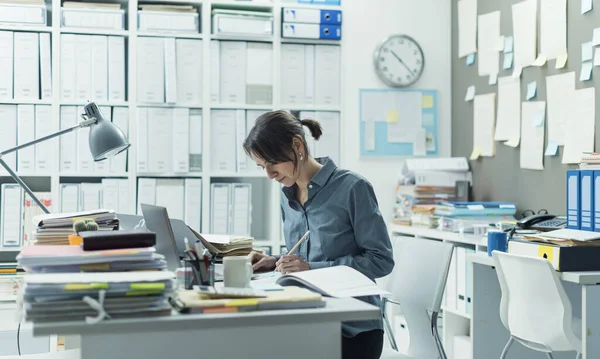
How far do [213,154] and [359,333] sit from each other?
86.8 inches

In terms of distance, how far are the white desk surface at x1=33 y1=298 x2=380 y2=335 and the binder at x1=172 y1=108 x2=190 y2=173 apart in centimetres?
254

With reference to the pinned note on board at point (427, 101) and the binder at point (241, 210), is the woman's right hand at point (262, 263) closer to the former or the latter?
the binder at point (241, 210)

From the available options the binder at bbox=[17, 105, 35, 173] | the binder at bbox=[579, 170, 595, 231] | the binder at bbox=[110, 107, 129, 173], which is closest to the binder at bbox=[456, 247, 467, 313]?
the binder at bbox=[579, 170, 595, 231]

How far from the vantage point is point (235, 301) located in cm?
150

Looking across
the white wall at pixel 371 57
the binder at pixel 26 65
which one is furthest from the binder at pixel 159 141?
the white wall at pixel 371 57

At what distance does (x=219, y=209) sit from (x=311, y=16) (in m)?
1.19

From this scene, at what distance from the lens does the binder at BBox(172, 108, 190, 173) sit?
4035mm

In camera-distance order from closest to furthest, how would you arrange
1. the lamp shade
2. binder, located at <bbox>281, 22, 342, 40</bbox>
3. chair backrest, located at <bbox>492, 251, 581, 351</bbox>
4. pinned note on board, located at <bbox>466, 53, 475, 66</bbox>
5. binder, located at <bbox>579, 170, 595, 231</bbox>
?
1. chair backrest, located at <bbox>492, 251, 581, 351</bbox>
2. the lamp shade
3. binder, located at <bbox>579, 170, 595, 231</bbox>
4. binder, located at <bbox>281, 22, 342, 40</bbox>
5. pinned note on board, located at <bbox>466, 53, 475, 66</bbox>

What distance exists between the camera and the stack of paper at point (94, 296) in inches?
53.9

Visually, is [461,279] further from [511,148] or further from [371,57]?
[371,57]

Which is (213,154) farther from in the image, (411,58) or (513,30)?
(513,30)

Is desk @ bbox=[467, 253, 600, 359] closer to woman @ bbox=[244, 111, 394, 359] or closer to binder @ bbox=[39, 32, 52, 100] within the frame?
woman @ bbox=[244, 111, 394, 359]

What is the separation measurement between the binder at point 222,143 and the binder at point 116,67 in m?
0.51

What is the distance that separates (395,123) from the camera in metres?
4.41
